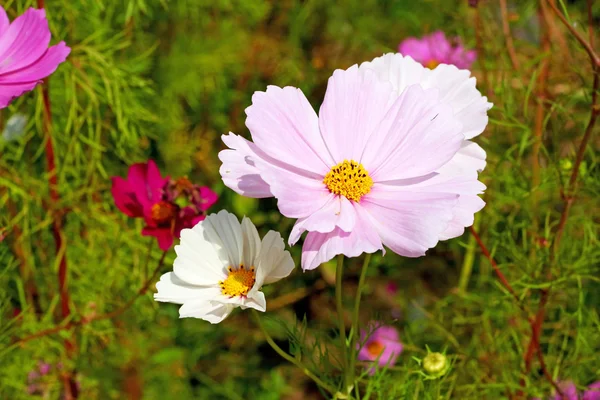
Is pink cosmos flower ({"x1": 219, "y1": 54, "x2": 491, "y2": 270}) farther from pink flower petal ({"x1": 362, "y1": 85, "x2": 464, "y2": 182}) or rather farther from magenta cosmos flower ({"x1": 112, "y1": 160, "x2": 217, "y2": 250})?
magenta cosmos flower ({"x1": 112, "y1": 160, "x2": 217, "y2": 250})

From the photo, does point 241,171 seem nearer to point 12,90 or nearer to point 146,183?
point 12,90

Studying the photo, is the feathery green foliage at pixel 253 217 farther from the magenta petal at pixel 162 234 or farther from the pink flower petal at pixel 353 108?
the pink flower petal at pixel 353 108

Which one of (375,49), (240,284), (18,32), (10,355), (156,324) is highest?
(18,32)

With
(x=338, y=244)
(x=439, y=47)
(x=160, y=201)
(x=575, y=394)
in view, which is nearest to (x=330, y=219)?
(x=338, y=244)

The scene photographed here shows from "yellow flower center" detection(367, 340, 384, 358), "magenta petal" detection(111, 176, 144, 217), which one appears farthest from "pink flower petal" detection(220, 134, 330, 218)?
"yellow flower center" detection(367, 340, 384, 358)

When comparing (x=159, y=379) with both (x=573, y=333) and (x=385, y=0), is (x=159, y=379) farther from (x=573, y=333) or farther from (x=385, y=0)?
(x=385, y=0)

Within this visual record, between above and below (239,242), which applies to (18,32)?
above

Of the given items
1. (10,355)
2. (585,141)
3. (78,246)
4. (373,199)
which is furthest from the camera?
(78,246)

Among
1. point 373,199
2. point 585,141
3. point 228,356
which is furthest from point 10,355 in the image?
point 585,141
